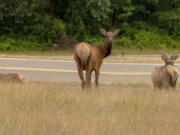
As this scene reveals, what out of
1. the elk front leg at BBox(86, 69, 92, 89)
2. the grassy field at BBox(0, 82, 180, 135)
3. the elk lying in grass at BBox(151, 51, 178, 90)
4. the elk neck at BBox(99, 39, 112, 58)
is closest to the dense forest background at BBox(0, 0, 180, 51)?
the elk neck at BBox(99, 39, 112, 58)

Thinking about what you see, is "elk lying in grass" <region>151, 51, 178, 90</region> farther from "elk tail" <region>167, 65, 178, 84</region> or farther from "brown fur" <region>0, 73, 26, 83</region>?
"brown fur" <region>0, 73, 26, 83</region>

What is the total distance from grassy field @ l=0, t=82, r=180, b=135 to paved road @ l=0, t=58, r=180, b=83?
6.81 metres

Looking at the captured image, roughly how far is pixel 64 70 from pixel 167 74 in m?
8.88

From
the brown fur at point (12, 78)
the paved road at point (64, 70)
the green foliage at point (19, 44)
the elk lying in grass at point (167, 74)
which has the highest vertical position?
the elk lying in grass at point (167, 74)

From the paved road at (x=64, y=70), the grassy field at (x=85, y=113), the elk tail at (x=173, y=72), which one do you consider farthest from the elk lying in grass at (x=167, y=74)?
the paved road at (x=64, y=70)

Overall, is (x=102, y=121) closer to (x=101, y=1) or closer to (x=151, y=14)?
(x=101, y=1)

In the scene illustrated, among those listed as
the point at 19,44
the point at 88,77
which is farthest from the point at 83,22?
the point at 88,77

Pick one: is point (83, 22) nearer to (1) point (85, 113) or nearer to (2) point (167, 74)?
(2) point (167, 74)

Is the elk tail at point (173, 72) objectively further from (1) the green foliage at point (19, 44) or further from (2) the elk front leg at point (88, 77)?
(1) the green foliage at point (19, 44)

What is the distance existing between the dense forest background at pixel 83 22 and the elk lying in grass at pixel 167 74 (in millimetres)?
22643

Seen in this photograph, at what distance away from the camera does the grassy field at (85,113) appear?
15.6 ft

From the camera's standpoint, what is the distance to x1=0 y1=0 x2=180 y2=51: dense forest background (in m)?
31.8

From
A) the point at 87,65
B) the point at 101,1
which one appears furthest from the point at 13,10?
the point at 87,65

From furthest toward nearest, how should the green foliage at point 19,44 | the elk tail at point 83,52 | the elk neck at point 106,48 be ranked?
the green foliage at point 19,44, the elk neck at point 106,48, the elk tail at point 83,52
